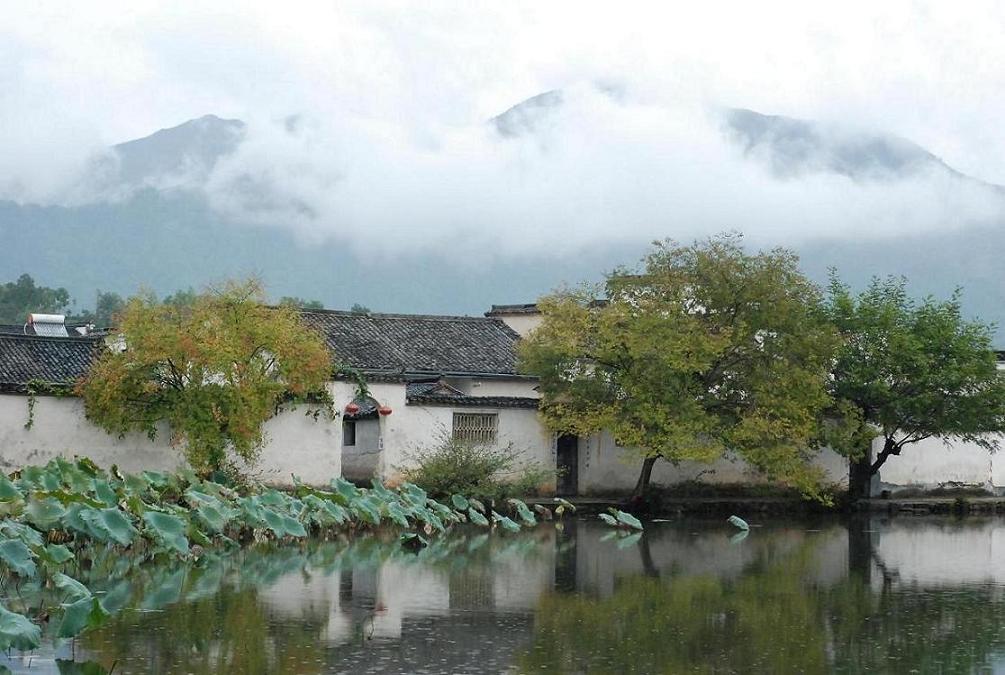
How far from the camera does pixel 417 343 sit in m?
39.0

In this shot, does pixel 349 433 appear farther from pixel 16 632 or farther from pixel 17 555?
pixel 16 632

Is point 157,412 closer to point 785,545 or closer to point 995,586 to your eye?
point 785,545

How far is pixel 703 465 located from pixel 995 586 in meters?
16.2

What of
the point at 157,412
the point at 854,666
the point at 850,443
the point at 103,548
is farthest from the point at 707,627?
the point at 850,443

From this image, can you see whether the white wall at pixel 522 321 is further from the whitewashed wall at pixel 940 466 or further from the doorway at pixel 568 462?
the whitewashed wall at pixel 940 466

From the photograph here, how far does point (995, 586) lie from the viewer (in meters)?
20.0

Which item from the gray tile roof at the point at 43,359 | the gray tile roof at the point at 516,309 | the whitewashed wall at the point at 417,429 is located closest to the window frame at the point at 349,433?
the whitewashed wall at the point at 417,429

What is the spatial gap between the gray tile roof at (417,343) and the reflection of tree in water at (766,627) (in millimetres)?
17503

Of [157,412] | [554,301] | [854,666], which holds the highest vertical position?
[554,301]

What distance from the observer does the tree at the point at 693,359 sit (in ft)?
104


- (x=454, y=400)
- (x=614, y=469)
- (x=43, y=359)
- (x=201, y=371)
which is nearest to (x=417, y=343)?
(x=454, y=400)

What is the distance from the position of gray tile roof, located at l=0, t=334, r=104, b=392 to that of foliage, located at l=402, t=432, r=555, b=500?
23.0 ft

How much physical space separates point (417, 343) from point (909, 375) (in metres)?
12.3

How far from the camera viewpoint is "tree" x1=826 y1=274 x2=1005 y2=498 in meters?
35.6
